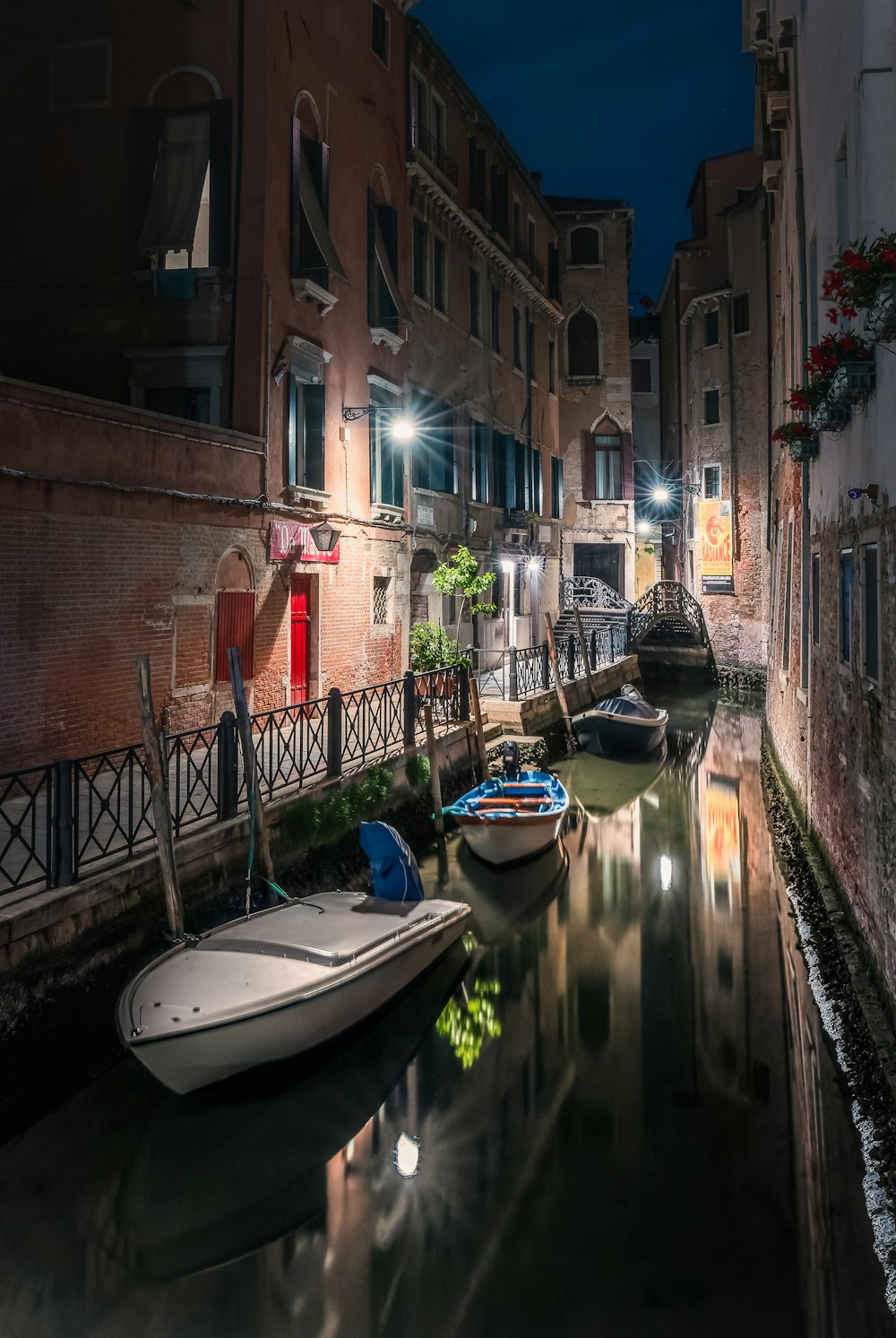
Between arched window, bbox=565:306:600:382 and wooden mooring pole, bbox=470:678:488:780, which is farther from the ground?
arched window, bbox=565:306:600:382

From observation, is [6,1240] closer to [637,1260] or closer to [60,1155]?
[60,1155]

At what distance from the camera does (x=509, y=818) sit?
466 inches

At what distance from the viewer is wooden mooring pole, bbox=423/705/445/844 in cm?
1276

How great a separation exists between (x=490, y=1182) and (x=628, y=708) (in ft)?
47.6

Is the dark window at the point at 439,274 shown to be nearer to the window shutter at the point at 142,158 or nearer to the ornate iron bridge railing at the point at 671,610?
the window shutter at the point at 142,158

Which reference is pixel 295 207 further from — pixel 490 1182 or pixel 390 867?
pixel 490 1182

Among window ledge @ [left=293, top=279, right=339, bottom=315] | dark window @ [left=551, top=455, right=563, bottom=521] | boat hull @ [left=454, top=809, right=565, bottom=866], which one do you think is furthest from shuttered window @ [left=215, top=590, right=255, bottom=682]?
dark window @ [left=551, top=455, right=563, bottom=521]

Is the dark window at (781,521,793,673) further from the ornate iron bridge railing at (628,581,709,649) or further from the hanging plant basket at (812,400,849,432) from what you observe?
the ornate iron bridge railing at (628,581,709,649)

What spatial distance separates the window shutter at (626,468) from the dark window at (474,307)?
1075cm

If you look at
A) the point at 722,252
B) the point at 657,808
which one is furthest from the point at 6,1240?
the point at 722,252

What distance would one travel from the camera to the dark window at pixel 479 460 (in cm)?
2145

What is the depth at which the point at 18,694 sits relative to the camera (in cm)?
973

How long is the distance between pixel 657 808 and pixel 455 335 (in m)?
10.2

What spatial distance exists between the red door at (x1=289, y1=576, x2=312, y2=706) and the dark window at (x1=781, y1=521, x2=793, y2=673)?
22.1 ft
